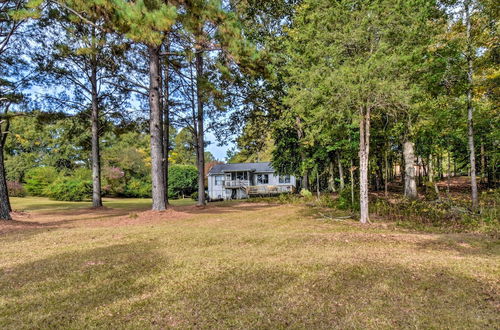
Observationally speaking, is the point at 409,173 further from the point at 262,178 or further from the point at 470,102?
the point at 262,178

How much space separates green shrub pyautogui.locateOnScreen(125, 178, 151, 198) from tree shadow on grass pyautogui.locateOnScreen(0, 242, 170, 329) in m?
29.5

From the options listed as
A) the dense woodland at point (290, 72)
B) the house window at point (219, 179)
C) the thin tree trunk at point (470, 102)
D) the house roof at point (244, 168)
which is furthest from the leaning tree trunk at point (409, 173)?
the house window at point (219, 179)

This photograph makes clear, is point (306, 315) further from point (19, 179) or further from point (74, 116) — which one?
point (19, 179)

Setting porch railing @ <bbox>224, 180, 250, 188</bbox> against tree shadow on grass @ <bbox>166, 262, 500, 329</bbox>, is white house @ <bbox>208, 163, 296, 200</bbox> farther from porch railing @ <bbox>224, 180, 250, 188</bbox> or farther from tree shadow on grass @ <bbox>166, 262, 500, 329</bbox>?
tree shadow on grass @ <bbox>166, 262, 500, 329</bbox>

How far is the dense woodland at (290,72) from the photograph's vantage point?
28.2 feet

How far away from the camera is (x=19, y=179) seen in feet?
112

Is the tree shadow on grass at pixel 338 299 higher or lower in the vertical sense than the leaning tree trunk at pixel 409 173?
lower

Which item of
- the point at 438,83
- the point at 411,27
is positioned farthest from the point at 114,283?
the point at 438,83

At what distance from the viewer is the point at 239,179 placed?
32.4 meters

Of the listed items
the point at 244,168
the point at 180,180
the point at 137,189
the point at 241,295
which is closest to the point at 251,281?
the point at 241,295

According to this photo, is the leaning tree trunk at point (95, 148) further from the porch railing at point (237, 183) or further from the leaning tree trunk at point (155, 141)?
the porch railing at point (237, 183)

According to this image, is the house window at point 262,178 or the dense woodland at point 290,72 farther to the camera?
the house window at point 262,178

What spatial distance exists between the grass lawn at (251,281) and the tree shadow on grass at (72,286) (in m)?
0.02

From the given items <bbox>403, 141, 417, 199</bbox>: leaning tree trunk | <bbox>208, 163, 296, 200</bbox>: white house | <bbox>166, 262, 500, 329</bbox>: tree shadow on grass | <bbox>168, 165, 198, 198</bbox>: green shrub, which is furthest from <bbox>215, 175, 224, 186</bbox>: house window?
<bbox>166, 262, 500, 329</bbox>: tree shadow on grass
